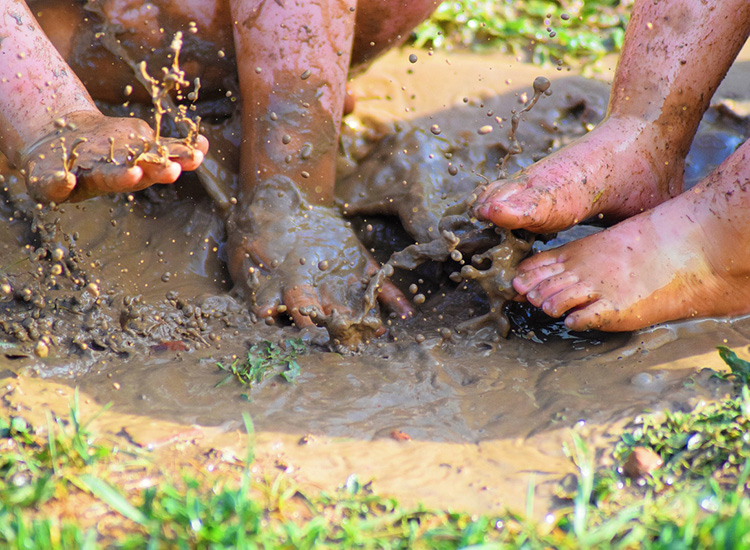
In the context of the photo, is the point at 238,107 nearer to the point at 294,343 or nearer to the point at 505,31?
the point at 294,343

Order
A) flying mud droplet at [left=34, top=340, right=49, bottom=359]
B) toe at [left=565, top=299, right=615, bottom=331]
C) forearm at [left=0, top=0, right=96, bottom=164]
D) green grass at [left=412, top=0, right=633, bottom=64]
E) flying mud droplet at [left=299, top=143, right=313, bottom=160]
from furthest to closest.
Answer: green grass at [left=412, top=0, right=633, bottom=64] < flying mud droplet at [left=299, top=143, right=313, bottom=160] < toe at [left=565, top=299, right=615, bottom=331] < forearm at [left=0, top=0, right=96, bottom=164] < flying mud droplet at [left=34, top=340, right=49, bottom=359]

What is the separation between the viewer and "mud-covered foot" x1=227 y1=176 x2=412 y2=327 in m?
2.26

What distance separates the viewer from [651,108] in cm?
235

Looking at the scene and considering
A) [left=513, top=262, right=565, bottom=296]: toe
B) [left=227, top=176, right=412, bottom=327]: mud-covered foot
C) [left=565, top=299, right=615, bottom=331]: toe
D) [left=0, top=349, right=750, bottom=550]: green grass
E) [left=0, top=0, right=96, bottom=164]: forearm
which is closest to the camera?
[left=0, top=349, right=750, bottom=550]: green grass

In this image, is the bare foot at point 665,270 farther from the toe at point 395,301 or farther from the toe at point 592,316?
the toe at point 395,301

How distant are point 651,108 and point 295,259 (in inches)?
51.8

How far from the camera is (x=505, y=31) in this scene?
371 cm

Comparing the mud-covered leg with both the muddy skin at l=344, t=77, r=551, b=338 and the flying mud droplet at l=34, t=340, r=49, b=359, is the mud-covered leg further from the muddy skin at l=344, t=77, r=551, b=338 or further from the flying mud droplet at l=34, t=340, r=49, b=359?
the flying mud droplet at l=34, t=340, r=49, b=359

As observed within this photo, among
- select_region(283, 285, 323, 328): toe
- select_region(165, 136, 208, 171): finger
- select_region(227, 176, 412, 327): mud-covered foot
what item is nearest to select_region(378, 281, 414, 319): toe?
select_region(227, 176, 412, 327): mud-covered foot

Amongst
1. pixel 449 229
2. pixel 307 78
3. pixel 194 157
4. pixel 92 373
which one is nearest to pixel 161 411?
pixel 92 373

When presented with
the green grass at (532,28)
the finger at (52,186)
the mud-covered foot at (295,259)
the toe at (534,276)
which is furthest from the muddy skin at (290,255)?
the green grass at (532,28)

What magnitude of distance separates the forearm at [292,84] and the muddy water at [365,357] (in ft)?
0.95

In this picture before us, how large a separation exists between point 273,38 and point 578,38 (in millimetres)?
2066

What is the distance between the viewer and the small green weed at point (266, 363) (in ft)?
6.03
